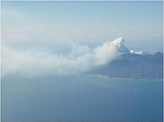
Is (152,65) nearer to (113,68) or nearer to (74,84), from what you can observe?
(113,68)

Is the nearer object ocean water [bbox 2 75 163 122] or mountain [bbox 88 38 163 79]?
ocean water [bbox 2 75 163 122]

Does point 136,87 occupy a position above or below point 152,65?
below

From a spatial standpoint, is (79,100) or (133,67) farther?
(133,67)

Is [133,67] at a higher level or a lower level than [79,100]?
higher

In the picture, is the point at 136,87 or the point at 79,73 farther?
the point at 79,73

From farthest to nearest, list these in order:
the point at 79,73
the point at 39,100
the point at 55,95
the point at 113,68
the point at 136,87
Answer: the point at 113,68 < the point at 79,73 < the point at 136,87 < the point at 55,95 < the point at 39,100

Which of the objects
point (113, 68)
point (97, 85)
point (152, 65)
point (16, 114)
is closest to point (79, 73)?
point (113, 68)
